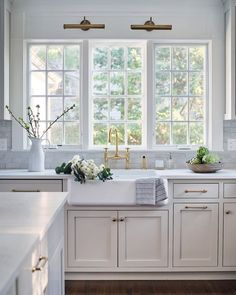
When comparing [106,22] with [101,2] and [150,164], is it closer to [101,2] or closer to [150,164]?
[101,2]

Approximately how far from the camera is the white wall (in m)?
4.28

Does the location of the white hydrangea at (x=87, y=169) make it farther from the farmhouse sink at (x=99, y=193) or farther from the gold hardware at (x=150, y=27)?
the gold hardware at (x=150, y=27)

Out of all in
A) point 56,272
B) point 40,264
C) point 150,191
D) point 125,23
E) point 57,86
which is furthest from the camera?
point 57,86

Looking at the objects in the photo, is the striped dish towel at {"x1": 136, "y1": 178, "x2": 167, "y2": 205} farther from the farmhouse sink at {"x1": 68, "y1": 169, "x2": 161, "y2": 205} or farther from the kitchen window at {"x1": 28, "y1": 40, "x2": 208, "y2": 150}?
the kitchen window at {"x1": 28, "y1": 40, "x2": 208, "y2": 150}

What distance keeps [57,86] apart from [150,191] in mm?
1546

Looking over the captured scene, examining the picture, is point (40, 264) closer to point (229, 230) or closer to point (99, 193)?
point (99, 193)

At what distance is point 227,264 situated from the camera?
376cm

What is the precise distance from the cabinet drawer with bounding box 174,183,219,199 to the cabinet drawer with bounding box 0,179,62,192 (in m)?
0.98

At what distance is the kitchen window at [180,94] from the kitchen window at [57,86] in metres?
0.79

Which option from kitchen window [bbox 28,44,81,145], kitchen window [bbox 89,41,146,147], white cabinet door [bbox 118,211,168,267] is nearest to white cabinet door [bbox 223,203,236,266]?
white cabinet door [bbox 118,211,168,267]

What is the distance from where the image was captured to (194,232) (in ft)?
12.3

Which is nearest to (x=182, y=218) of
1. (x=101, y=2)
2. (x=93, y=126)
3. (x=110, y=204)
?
(x=110, y=204)

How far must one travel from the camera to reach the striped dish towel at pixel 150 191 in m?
3.57

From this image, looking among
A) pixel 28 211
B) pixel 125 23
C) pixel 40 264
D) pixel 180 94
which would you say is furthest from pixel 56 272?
pixel 125 23
